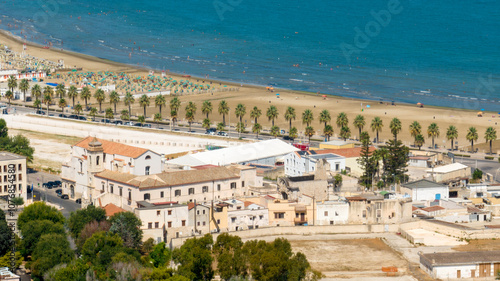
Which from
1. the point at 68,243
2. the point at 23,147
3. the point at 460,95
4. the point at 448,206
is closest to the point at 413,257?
the point at 448,206

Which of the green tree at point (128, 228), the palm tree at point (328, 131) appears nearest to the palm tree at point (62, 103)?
the palm tree at point (328, 131)

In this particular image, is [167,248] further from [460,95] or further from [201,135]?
→ [460,95]

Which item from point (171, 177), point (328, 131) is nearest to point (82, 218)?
point (171, 177)

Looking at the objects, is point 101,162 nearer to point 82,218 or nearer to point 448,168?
point 82,218

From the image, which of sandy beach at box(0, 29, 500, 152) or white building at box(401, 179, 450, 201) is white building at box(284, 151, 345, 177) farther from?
sandy beach at box(0, 29, 500, 152)

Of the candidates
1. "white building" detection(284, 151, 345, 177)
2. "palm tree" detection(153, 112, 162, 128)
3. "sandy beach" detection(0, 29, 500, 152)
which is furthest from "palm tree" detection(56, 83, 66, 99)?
"white building" detection(284, 151, 345, 177)

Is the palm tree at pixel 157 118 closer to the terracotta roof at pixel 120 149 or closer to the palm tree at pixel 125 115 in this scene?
the palm tree at pixel 125 115
